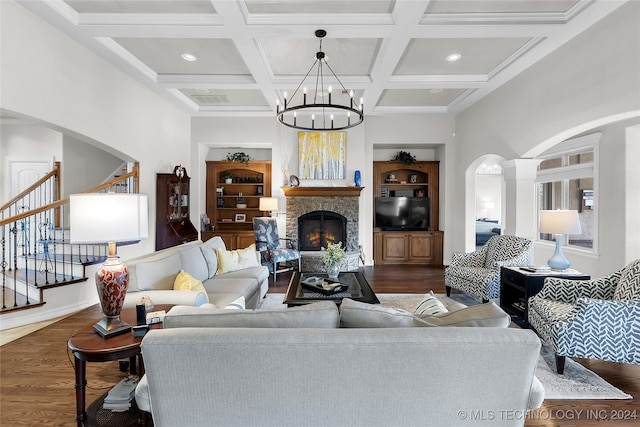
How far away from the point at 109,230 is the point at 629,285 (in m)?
3.89

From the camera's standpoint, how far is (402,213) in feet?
23.1

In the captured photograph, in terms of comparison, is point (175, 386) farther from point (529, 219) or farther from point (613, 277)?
point (529, 219)

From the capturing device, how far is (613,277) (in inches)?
113

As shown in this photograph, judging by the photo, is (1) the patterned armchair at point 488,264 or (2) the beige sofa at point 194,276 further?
(1) the patterned armchair at point 488,264

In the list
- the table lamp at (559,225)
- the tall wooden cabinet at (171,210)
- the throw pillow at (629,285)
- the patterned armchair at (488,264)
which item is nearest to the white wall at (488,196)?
the patterned armchair at (488,264)

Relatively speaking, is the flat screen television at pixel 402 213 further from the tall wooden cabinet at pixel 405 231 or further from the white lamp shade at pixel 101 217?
the white lamp shade at pixel 101 217

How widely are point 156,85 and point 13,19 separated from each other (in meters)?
2.04

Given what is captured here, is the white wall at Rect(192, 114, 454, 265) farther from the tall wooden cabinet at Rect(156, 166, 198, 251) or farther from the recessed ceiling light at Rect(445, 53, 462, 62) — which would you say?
the recessed ceiling light at Rect(445, 53, 462, 62)

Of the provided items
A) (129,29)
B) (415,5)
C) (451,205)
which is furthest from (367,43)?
(451,205)

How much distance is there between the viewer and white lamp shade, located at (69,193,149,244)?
1.81m

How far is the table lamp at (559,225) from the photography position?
10.5 ft

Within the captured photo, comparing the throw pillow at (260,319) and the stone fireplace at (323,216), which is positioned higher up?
the stone fireplace at (323,216)

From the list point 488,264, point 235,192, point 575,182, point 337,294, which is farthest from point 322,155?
point 575,182

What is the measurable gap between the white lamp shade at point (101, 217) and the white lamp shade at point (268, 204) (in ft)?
14.7
